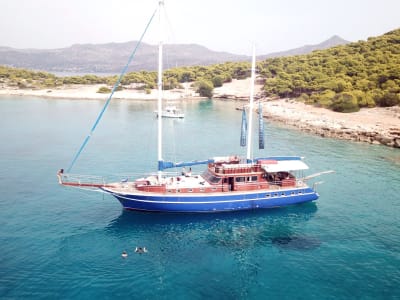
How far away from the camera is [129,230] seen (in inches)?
1201

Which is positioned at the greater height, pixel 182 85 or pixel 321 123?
pixel 182 85

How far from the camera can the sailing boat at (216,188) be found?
3262cm

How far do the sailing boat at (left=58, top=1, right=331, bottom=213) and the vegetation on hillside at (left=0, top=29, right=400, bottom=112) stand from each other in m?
57.9

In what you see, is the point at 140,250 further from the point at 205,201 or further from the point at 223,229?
the point at 205,201

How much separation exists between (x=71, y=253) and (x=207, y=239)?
37.9 feet

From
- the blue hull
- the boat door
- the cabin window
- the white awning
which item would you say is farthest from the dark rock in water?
the cabin window

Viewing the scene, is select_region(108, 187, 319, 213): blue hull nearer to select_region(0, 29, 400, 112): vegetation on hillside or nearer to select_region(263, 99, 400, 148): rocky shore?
select_region(263, 99, 400, 148): rocky shore

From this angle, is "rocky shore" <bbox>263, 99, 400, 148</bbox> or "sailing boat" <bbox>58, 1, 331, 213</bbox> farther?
"rocky shore" <bbox>263, 99, 400, 148</bbox>

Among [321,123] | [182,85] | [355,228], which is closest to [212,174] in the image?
[355,228]

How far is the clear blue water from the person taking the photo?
23.0m

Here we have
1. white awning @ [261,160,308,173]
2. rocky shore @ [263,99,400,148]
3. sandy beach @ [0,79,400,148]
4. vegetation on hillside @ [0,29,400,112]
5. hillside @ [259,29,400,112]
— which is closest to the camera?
white awning @ [261,160,308,173]

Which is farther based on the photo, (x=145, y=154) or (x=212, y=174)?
(x=145, y=154)

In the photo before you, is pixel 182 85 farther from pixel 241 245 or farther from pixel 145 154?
pixel 241 245

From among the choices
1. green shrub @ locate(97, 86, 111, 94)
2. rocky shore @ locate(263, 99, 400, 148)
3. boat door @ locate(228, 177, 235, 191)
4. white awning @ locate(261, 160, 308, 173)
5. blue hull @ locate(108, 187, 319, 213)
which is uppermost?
green shrub @ locate(97, 86, 111, 94)
